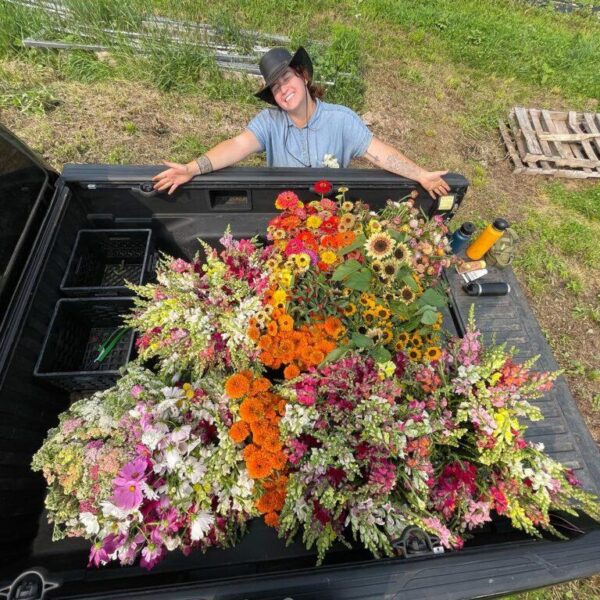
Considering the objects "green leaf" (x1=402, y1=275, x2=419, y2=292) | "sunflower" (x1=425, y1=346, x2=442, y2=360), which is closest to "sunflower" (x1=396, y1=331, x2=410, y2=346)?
"sunflower" (x1=425, y1=346, x2=442, y2=360)

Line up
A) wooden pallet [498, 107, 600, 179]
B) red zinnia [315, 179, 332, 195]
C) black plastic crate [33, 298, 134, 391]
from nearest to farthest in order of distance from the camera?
black plastic crate [33, 298, 134, 391]
red zinnia [315, 179, 332, 195]
wooden pallet [498, 107, 600, 179]

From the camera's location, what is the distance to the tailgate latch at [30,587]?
3.48ft

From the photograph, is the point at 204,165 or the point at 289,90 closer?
the point at 204,165

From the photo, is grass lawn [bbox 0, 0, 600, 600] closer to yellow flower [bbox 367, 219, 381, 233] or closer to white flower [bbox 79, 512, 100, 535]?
yellow flower [bbox 367, 219, 381, 233]

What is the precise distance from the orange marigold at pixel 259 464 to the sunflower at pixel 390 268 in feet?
3.00

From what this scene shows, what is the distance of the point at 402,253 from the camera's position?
157cm

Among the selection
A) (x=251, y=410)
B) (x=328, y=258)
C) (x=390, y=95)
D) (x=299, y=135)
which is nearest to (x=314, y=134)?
(x=299, y=135)

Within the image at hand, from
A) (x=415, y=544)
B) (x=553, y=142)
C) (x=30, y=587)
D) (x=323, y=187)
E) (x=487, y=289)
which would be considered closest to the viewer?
(x=30, y=587)

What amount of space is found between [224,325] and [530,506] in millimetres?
1484

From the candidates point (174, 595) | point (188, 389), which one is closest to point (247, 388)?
point (188, 389)

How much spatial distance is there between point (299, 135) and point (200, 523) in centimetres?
245

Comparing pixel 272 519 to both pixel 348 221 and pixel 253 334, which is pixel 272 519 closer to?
pixel 253 334

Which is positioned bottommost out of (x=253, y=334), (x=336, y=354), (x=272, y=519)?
(x=272, y=519)

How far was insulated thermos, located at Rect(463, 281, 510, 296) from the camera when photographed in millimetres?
2805
